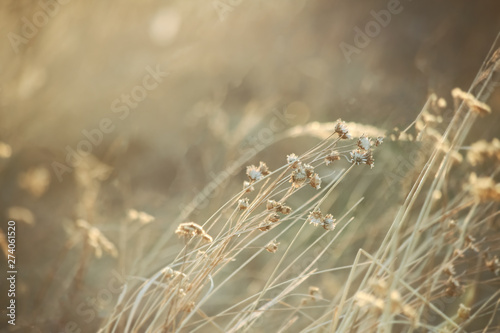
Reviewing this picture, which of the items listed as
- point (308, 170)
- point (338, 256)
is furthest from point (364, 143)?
point (338, 256)

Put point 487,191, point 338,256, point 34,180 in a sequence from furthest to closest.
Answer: point 338,256 < point 34,180 < point 487,191

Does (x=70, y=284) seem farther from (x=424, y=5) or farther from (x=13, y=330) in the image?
(x=424, y=5)

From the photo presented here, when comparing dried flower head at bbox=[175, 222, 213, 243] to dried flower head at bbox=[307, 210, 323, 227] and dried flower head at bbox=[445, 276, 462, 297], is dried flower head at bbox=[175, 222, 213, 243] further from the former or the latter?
dried flower head at bbox=[445, 276, 462, 297]

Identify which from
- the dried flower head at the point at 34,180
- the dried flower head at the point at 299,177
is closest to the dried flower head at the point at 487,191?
the dried flower head at the point at 299,177

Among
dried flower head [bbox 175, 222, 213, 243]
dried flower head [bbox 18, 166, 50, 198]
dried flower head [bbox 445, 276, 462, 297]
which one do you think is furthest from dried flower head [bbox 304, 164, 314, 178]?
dried flower head [bbox 18, 166, 50, 198]

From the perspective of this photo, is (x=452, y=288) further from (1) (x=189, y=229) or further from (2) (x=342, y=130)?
(1) (x=189, y=229)
